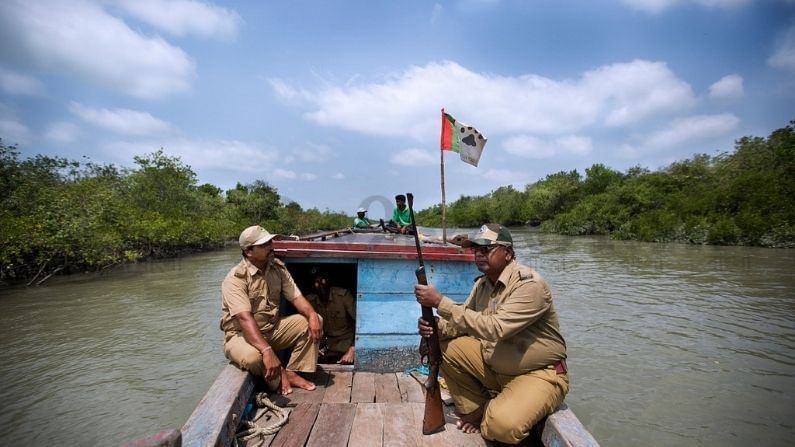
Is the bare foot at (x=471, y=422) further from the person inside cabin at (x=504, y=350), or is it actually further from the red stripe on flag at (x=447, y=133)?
the red stripe on flag at (x=447, y=133)

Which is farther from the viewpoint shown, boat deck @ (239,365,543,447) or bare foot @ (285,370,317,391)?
bare foot @ (285,370,317,391)

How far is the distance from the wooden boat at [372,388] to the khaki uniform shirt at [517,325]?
353mm

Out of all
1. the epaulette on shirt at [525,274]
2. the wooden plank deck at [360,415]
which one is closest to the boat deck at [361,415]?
the wooden plank deck at [360,415]

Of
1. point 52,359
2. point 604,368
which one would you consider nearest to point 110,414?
point 52,359

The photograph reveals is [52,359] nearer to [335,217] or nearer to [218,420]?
[218,420]

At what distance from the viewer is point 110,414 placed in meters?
4.91

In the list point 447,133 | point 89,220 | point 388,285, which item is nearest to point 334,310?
point 388,285

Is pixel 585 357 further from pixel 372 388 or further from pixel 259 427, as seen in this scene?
pixel 259 427

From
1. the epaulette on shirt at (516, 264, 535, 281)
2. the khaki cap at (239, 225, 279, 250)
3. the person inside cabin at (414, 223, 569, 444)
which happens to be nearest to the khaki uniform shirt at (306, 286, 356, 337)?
the khaki cap at (239, 225, 279, 250)

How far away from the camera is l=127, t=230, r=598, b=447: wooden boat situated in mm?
2373

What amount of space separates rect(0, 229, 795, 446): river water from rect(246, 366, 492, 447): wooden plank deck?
246cm

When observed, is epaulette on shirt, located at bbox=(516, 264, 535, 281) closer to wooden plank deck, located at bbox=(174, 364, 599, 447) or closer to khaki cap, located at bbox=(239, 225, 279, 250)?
wooden plank deck, located at bbox=(174, 364, 599, 447)

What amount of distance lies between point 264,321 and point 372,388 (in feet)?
3.50

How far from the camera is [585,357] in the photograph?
6629 millimetres
